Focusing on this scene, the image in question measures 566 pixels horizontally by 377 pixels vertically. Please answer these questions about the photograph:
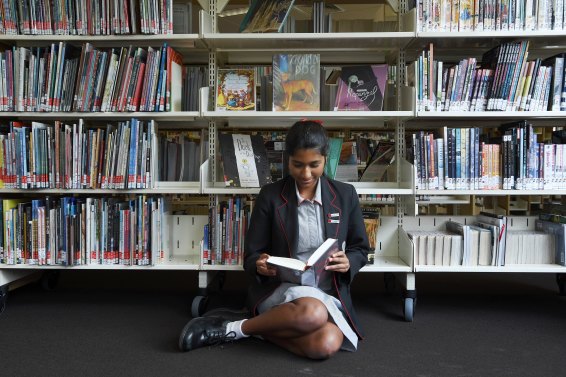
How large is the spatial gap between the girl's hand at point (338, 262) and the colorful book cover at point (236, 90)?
1.09 metres

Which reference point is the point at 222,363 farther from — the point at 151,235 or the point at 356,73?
the point at 356,73

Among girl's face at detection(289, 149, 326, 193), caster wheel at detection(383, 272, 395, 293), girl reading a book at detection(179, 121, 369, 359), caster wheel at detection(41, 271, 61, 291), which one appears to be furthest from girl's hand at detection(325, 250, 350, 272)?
caster wheel at detection(41, 271, 61, 291)

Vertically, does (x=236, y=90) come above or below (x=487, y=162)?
above

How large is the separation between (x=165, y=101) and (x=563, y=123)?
2537mm

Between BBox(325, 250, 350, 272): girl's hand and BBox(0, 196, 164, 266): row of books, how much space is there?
109 cm

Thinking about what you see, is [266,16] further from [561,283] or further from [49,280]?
[561,283]

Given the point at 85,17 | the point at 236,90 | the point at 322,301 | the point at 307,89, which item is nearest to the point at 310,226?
the point at 322,301

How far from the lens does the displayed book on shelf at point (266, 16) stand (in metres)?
2.60

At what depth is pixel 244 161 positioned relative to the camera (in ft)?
8.91

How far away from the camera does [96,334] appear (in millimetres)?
2318

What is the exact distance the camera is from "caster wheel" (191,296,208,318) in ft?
8.47

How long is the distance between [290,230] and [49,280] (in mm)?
1913

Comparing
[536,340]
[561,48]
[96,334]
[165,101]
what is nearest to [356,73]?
[165,101]

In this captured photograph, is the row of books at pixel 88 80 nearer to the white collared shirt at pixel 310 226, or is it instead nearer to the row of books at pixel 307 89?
the row of books at pixel 307 89
